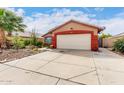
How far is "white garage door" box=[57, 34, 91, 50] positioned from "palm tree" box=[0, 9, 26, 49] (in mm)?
6666

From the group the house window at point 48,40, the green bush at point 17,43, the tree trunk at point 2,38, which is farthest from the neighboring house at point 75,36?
the tree trunk at point 2,38

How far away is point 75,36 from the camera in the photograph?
14.7 m

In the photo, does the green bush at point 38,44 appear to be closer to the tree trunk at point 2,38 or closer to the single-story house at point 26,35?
the single-story house at point 26,35

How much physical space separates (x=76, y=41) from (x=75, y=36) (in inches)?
22.6

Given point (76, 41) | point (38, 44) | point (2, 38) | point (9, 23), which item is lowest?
point (38, 44)

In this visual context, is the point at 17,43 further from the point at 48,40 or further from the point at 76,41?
the point at 76,41

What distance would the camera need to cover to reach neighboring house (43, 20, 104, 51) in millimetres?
14205

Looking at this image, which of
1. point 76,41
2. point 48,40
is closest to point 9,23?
point 48,40
